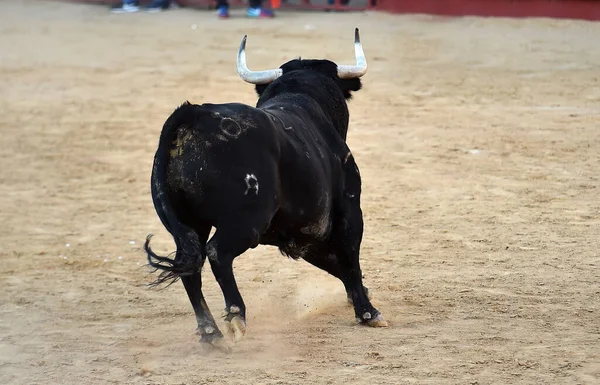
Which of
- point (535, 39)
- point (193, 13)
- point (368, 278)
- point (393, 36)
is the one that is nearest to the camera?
point (368, 278)

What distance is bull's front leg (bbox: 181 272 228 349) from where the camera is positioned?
209 inches

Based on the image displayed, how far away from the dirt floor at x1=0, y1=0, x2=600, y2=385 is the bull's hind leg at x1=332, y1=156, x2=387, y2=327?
0.13m

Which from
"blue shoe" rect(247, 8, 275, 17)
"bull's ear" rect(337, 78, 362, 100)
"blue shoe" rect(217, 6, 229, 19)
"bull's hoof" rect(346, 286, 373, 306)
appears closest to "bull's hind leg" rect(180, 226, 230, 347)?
"bull's hoof" rect(346, 286, 373, 306)

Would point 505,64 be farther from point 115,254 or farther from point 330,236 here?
point 330,236

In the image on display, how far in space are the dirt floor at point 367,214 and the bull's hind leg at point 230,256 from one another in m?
0.23

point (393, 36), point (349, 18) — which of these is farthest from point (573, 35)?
point (349, 18)

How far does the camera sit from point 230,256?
495 cm

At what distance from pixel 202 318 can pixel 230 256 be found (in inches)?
21.4

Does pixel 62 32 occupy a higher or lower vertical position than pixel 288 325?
lower

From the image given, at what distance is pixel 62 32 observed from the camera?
17.9 meters

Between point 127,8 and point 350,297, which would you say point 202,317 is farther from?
point 127,8

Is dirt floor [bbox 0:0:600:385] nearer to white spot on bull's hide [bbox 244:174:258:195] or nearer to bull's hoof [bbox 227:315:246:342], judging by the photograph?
bull's hoof [bbox 227:315:246:342]

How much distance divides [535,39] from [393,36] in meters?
2.14

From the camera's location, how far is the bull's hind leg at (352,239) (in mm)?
5812
